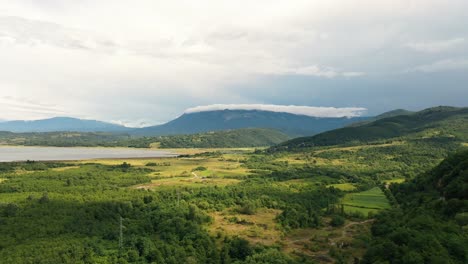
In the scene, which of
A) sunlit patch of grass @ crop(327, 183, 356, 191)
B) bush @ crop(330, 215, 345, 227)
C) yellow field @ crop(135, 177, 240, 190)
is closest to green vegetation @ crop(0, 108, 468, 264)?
bush @ crop(330, 215, 345, 227)

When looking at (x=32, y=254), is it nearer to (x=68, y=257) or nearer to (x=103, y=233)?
(x=68, y=257)

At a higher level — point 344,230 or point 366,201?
point 366,201

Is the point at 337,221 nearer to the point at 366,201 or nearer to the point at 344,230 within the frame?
the point at 344,230

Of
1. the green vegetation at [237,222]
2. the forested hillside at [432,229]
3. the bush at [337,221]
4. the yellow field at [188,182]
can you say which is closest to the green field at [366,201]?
the green vegetation at [237,222]

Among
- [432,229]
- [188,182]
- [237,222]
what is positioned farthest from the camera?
[188,182]

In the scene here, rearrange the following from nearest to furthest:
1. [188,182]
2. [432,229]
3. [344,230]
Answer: [432,229]
[344,230]
[188,182]

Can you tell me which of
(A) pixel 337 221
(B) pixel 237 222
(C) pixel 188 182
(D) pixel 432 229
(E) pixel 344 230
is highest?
(D) pixel 432 229

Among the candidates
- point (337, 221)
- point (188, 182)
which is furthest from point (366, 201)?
point (188, 182)

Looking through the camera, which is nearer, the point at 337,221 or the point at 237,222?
the point at 337,221

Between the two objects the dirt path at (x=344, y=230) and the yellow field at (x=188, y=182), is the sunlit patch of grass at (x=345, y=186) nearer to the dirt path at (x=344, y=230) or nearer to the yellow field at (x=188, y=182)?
the dirt path at (x=344, y=230)

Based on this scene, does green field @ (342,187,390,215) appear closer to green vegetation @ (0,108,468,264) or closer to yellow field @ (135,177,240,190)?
green vegetation @ (0,108,468,264)
